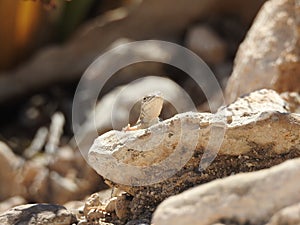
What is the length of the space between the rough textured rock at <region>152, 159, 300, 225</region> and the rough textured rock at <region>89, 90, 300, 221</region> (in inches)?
15.8

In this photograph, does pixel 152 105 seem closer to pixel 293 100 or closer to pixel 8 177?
pixel 293 100

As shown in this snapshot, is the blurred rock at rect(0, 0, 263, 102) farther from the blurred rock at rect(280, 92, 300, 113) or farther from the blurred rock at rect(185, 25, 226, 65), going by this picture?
the blurred rock at rect(280, 92, 300, 113)

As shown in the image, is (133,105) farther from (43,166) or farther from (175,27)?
(175,27)

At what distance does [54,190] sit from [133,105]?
1.68ft

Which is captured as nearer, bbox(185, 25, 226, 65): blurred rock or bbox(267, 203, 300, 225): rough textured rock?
bbox(267, 203, 300, 225): rough textured rock

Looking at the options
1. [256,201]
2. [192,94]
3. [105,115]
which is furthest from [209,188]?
[192,94]

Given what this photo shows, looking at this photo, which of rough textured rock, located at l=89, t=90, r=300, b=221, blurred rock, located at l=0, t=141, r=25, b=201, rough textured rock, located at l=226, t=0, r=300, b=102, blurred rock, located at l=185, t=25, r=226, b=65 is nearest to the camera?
rough textured rock, located at l=89, t=90, r=300, b=221

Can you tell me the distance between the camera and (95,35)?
4.12 m

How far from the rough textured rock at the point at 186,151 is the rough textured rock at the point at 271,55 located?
856mm

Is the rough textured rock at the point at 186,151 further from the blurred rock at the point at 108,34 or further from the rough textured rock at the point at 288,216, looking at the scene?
the blurred rock at the point at 108,34

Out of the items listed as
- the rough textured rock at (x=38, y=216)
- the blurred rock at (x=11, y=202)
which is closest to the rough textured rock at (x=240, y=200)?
the rough textured rock at (x=38, y=216)

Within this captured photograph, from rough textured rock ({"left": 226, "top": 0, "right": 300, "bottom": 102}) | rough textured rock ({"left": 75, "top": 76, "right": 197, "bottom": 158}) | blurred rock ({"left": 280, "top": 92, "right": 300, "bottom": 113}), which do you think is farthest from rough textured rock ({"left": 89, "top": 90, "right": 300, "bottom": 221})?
rough textured rock ({"left": 75, "top": 76, "right": 197, "bottom": 158})

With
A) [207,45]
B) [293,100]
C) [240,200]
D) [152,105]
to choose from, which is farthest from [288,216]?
[207,45]

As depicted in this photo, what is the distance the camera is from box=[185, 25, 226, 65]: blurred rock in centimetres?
376
